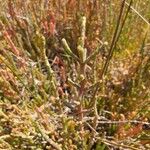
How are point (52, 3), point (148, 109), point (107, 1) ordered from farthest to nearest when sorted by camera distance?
point (52, 3), point (107, 1), point (148, 109)

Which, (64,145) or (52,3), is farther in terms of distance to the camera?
(52,3)

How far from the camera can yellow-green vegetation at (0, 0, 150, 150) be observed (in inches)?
47.5

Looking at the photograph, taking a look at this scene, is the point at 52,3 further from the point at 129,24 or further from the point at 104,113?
the point at 104,113

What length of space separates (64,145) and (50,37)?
2.08 ft

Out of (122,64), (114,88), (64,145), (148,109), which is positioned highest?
(122,64)

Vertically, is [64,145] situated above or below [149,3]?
below

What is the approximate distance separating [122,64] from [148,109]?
27 centimetres

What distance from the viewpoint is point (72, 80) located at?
1.51 m

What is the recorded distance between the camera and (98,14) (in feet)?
5.50

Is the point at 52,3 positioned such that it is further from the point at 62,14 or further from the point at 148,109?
the point at 148,109

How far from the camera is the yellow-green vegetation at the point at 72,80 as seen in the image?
3.96ft

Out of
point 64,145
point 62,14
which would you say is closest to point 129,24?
point 62,14

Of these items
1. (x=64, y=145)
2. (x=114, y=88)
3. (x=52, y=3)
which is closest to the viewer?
(x=64, y=145)

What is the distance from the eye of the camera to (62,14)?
1.78 metres
